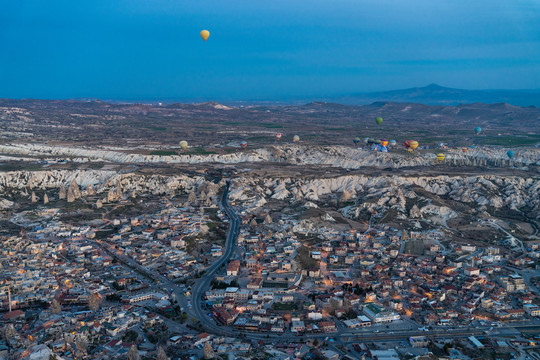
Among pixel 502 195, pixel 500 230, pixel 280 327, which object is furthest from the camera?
pixel 502 195

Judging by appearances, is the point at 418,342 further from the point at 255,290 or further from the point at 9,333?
the point at 9,333

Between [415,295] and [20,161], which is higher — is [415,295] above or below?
below

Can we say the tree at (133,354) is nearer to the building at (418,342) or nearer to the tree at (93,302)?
the tree at (93,302)

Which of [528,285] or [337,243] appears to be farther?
[337,243]

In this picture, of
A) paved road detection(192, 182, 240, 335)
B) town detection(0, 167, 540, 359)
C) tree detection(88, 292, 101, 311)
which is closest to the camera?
town detection(0, 167, 540, 359)

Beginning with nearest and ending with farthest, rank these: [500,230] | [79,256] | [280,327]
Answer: [280,327], [79,256], [500,230]

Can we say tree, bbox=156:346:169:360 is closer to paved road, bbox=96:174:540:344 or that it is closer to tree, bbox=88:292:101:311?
paved road, bbox=96:174:540:344

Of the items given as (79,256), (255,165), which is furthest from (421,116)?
(79,256)

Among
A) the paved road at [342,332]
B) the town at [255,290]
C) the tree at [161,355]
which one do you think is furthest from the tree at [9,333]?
the paved road at [342,332]

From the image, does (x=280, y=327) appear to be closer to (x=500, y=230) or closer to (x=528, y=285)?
(x=528, y=285)

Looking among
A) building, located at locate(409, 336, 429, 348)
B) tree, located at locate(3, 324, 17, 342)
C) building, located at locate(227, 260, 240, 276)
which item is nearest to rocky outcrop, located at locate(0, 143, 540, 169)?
building, located at locate(227, 260, 240, 276)
